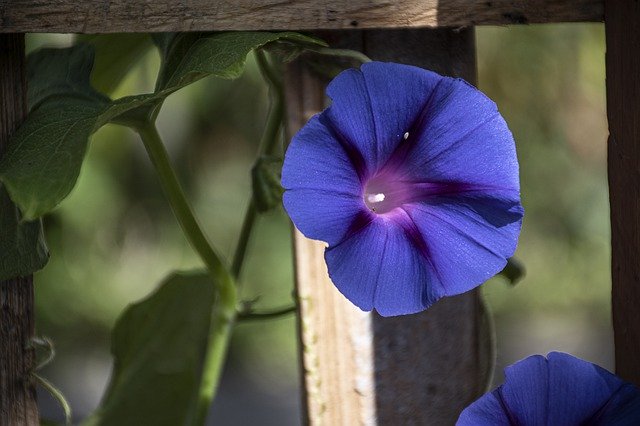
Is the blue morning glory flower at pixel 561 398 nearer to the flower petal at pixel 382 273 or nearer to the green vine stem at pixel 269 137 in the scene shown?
the flower petal at pixel 382 273

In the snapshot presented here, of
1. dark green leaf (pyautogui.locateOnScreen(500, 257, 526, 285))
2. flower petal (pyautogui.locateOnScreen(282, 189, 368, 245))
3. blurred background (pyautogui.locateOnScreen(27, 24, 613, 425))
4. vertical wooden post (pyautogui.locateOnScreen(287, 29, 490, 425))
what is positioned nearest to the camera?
flower petal (pyautogui.locateOnScreen(282, 189, 368, 245))

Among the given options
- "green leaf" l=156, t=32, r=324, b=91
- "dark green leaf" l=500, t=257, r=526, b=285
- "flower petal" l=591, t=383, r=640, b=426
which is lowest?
"flower petal" l=591, t=383, r=640, b=426

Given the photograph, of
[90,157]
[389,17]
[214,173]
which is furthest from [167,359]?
[214,173]

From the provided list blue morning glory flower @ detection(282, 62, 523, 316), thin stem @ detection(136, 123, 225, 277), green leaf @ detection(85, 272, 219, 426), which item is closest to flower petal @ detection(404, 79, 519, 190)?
blue morning glory flower @ detection(282, 62, 523, 316)

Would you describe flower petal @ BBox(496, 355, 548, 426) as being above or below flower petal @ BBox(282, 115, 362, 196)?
below

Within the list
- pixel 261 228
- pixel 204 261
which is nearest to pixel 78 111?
pixel 204 261

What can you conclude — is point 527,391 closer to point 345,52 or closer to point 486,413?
point 486,413

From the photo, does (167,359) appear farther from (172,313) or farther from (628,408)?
(628,408)

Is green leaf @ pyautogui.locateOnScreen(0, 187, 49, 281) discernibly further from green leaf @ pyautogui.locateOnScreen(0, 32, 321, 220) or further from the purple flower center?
the purple flower center
